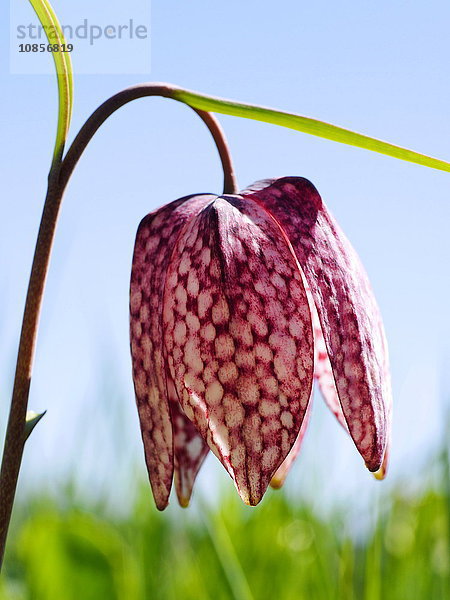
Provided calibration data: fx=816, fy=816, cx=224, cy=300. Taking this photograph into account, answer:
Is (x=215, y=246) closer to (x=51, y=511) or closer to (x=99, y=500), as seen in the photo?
(x=99, y=500)

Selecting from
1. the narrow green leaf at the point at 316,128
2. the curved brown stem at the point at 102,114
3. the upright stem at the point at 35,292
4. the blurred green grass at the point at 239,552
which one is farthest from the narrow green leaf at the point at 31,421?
the blurred green grass at the point at 239,552

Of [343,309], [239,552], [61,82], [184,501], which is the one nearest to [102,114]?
[61,82]

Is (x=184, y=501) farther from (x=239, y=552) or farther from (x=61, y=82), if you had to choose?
(x=239, y=552)

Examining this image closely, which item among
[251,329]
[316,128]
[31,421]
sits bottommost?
[31,421]

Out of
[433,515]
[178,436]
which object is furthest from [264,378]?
[433,515]

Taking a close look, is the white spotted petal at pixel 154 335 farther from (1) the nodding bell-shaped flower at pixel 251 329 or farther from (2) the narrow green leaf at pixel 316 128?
(2) the narrow green leaf at pixel 316 128

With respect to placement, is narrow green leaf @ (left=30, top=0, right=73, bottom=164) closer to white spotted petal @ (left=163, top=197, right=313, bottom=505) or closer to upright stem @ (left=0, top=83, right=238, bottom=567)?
upright stem @ (left=0, top=83, right=238, bottom=567)
